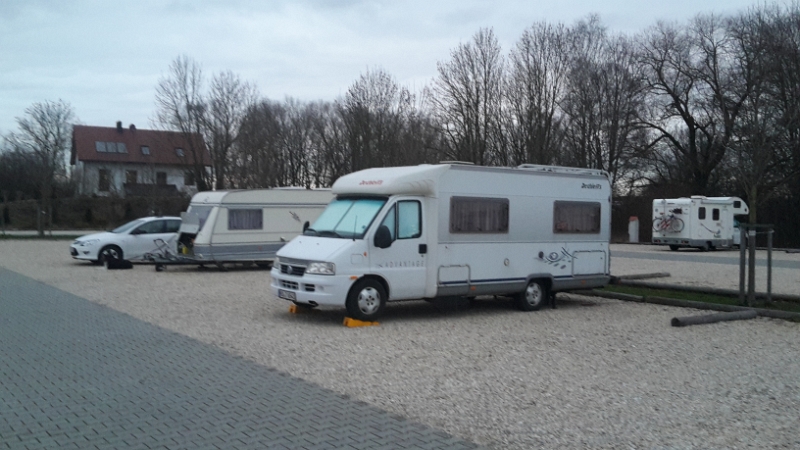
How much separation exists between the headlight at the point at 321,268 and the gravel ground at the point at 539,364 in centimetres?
90

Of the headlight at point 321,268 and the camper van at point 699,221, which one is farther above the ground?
the camper van at point 699,221

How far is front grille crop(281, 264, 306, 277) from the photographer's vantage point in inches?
492

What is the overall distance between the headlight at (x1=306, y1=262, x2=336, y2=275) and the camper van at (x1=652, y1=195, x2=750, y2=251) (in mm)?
26398

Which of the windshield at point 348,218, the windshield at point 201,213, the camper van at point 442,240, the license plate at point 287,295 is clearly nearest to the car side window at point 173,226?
the windshield at point 201,213

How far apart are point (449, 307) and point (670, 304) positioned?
14.9 feet

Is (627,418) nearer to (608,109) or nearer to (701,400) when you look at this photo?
(701,400)

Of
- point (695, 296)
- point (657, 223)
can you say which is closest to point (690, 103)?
point (657, 223)

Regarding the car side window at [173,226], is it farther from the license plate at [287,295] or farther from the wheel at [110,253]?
the license plate at [287,295]

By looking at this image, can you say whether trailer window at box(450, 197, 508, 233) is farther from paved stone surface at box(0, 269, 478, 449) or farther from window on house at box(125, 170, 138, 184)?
window on house at box(125, 170, 138, 184)

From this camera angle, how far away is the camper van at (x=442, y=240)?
12469 mm

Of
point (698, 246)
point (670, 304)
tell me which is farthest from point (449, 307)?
point (698, 246)

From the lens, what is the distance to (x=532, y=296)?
47.9ft

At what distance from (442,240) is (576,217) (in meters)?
3.44

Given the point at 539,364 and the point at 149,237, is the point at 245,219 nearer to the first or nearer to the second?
the point at 149,237
